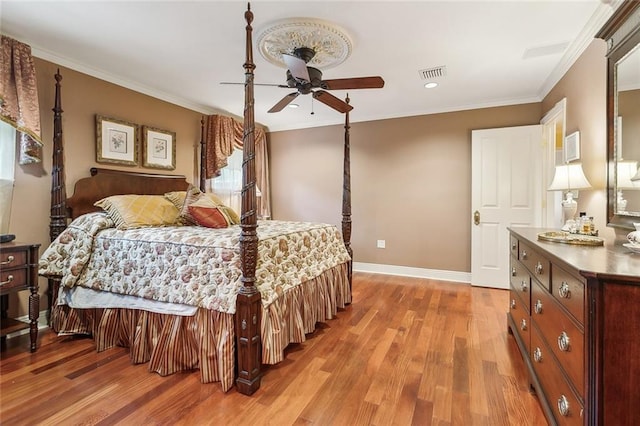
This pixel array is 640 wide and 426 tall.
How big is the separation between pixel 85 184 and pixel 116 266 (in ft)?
3.62

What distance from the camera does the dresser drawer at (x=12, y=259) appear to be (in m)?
2.03

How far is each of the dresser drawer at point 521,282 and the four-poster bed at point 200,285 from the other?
1.50 metres

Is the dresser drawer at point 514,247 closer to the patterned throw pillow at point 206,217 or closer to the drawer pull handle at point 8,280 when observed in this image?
the patterned throw pillow at point 206,217

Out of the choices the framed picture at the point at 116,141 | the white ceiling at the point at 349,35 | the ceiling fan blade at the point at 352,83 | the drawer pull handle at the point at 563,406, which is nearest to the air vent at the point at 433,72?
the white ceiling at the point at 349,35

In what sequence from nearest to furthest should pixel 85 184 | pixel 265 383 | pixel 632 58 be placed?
pixel 632 58, pixel 265 383, pixel 85 184

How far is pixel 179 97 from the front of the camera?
3.77 meters

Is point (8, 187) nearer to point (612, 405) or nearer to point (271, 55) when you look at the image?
point (271, 55)

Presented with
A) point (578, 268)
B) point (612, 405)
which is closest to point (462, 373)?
point (612, 405)

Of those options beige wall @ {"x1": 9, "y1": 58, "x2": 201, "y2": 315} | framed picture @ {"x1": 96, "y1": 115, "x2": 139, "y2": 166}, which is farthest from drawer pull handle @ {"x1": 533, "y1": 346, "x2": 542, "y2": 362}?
framed picture @ {"x1": 96, "y1": 115, "x2": 139, "y2": 166}

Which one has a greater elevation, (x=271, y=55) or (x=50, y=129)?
(x=271, y=55)

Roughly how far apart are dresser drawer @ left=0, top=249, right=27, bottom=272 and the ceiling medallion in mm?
2346

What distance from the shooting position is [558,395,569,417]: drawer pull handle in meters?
1.22

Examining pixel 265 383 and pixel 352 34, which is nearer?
pixel 265 383

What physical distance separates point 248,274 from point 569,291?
153 cm
